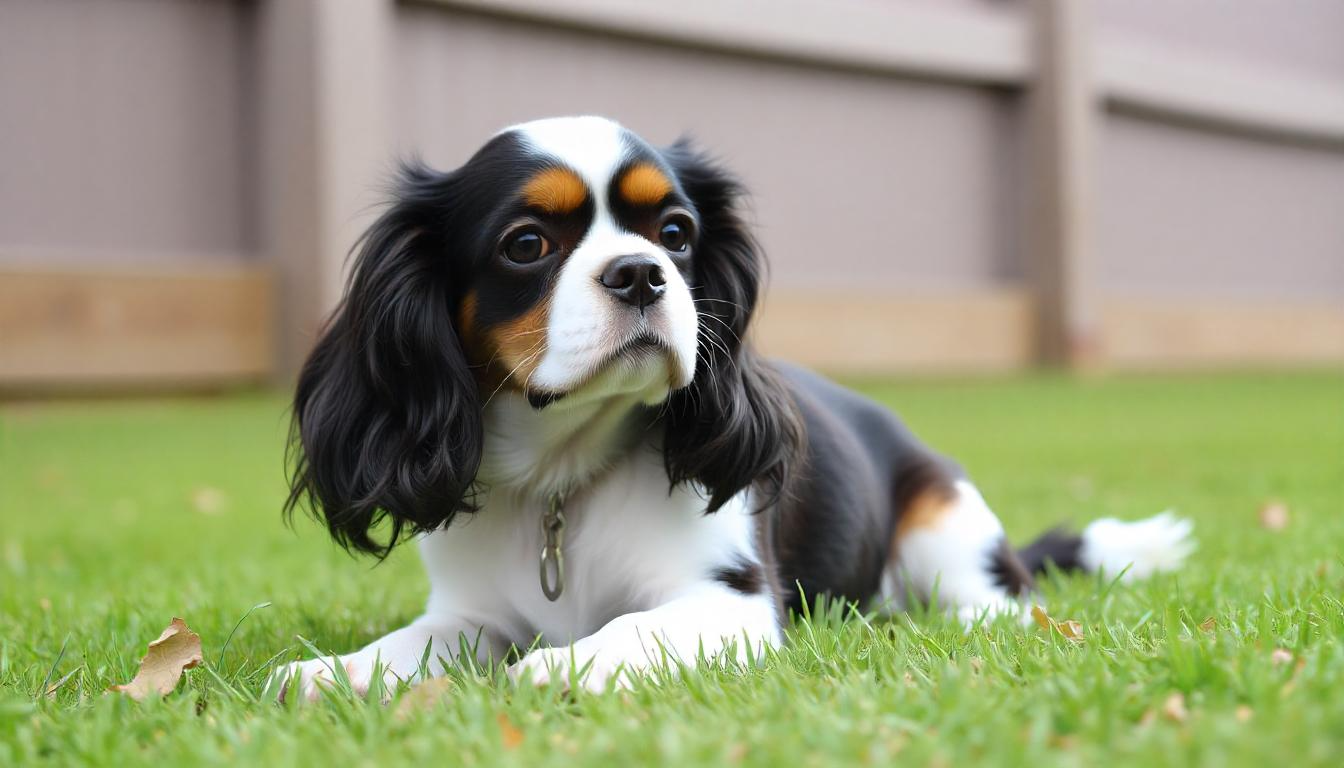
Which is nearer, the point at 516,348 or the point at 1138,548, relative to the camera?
the point at 516,348

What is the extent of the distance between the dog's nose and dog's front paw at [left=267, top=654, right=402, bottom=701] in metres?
0.73

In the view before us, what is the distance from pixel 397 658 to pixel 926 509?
1.33m

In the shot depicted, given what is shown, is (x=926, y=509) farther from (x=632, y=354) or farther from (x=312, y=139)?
(x=312, y=139)

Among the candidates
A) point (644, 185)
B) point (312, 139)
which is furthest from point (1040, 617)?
point (312, 139)

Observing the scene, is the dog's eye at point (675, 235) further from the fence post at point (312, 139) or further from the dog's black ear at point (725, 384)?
the fence post at point (312, 139)

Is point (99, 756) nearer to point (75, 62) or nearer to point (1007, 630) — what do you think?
point (1007, 630)

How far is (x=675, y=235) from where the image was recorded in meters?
2.44

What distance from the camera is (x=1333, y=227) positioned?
2138 centimetres

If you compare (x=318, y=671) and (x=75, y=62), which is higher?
(x=75, y=62)

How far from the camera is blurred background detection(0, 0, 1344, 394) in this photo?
1084cm

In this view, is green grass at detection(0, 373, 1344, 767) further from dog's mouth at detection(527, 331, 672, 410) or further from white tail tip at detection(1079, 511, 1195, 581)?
dog's mouth at detection(527, 331, 672, 410)

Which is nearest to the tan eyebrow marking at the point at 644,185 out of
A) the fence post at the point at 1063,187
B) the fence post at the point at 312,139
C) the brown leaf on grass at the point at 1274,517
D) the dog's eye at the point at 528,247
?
the dog's eye at the point at 528,247

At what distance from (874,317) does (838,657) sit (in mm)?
13567

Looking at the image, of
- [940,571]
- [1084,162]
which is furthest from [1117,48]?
[940,571]
